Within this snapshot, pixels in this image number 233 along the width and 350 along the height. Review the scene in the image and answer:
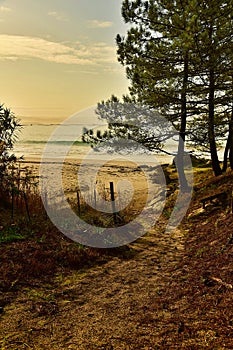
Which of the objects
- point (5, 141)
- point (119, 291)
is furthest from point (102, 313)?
point (5, 141)

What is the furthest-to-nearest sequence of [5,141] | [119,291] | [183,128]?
[183,128]
[5,141]
[119,291]

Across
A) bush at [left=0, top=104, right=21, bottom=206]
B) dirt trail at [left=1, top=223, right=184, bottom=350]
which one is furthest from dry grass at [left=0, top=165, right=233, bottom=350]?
bush at [left=0, top=104, right=21, bottom=206]

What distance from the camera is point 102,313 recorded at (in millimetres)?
5504

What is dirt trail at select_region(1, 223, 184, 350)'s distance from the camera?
4578 mm

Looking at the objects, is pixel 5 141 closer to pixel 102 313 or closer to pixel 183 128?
pixel 183 128

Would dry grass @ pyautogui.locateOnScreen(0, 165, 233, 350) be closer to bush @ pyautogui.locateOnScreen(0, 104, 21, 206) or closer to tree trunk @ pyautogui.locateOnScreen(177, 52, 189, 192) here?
bush @ pyautogui.locateOnScreen(0, 104, 21, 206)

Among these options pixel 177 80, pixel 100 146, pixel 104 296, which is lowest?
pixel 104 296

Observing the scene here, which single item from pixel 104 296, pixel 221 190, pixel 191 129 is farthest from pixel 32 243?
pixel 191 129

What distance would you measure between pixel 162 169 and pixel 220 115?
7.02 m

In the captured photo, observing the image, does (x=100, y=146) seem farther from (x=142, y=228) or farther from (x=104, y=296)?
(x=104, y=296)

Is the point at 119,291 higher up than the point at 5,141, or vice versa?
the point at 5,141

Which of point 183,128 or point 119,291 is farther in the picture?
point 183,128

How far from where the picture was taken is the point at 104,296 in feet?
20.5

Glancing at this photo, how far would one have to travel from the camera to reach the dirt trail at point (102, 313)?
4578mm
